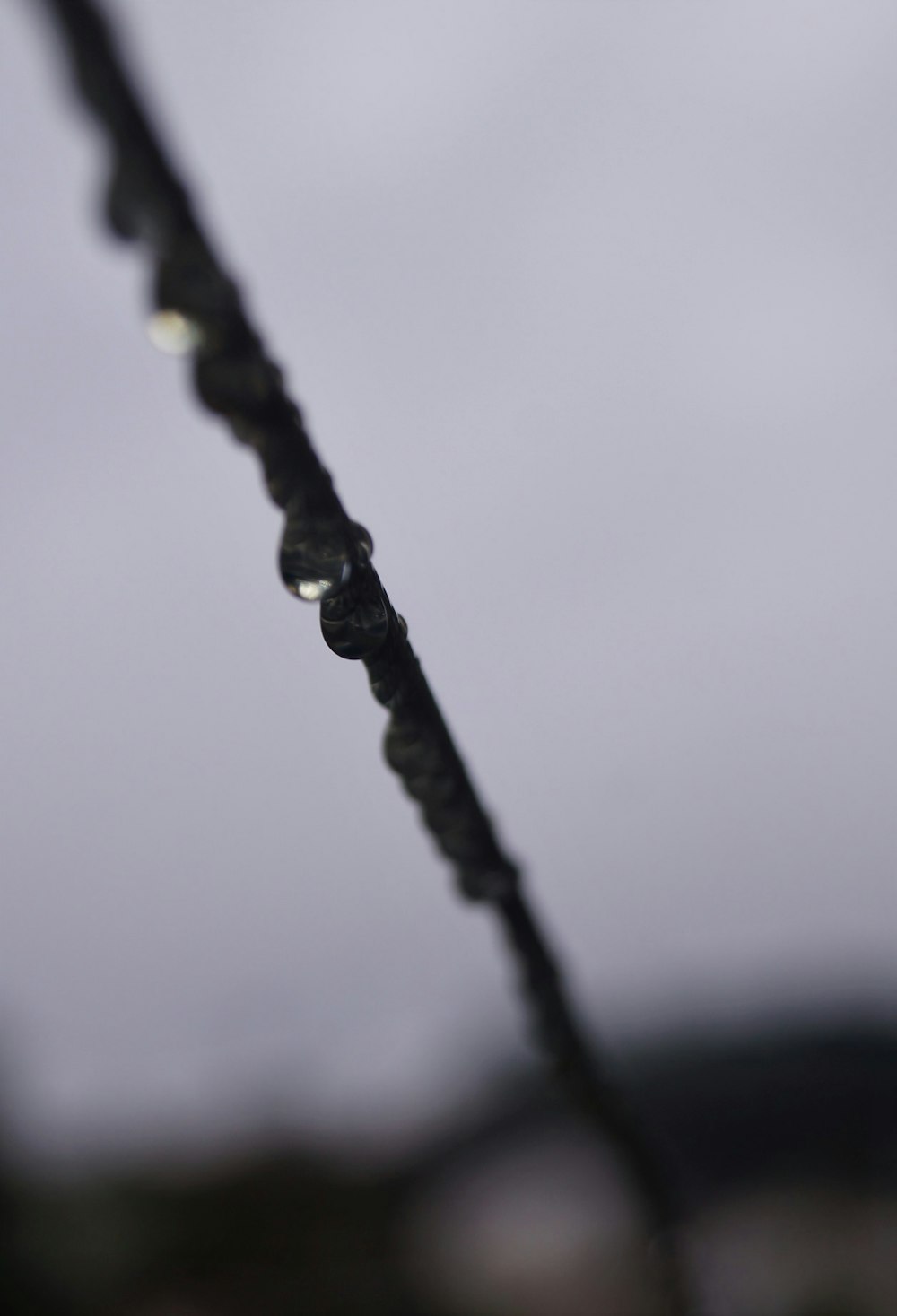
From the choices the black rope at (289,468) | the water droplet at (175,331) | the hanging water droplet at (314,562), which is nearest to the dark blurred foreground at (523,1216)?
the black rope at (289,468)

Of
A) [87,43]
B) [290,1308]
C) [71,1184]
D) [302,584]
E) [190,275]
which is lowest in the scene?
[71,1184]

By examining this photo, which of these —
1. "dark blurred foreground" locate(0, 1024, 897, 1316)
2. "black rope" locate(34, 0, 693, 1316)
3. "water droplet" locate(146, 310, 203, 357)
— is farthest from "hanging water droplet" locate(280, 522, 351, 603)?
"dark blurred foreground" locate(0, 1024, 897, 1316)

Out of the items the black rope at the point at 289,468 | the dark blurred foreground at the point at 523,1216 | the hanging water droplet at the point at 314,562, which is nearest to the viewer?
the black rope at the point at 289,468

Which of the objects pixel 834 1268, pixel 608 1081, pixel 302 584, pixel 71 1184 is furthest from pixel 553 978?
pixel 71 1184

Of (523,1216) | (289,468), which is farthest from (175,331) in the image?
(523,1216)

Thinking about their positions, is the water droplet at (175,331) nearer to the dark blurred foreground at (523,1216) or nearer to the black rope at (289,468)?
the black rope at (289,468)

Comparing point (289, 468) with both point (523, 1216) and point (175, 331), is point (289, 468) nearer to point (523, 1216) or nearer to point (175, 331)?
point (175, 331)

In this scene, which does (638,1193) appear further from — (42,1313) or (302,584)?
(42,1313)
